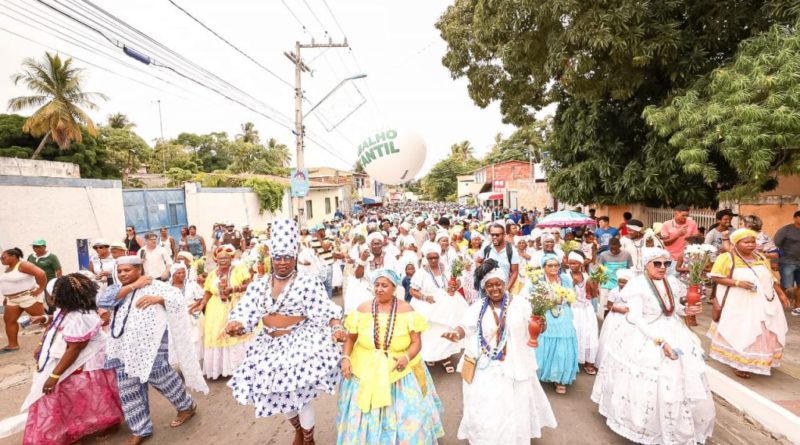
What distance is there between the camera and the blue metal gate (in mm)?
14211

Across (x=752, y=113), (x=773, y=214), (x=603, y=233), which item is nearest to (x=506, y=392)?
(x=752, y=113)

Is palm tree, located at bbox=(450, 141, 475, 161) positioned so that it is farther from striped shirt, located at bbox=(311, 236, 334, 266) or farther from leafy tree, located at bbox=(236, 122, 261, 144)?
striped shirt, located at bbox=(311, 236, 334, 266)

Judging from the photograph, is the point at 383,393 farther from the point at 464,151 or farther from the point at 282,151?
the point at 464,151

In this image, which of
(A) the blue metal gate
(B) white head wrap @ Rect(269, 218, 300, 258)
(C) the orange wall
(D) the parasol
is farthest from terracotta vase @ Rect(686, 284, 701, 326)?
(A) the blue metal gate

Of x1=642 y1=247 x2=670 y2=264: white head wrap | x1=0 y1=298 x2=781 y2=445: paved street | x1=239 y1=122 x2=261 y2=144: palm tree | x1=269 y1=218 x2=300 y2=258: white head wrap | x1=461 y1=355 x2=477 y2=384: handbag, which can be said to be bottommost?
x1=0 y1=298 x2=781 y2=445: paved street

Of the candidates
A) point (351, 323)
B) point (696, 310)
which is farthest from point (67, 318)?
point (696, 310)

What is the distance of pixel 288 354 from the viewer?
3.23m

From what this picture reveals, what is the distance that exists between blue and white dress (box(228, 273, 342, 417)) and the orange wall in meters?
10.2

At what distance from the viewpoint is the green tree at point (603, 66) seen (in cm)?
863

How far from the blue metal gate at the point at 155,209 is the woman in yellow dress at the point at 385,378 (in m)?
13.9

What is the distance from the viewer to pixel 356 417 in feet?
10.0

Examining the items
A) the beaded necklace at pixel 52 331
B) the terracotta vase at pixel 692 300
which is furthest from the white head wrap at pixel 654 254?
the beaded necklace at pixel 52 331

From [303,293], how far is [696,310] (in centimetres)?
333

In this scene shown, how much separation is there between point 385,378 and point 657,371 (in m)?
2.34
